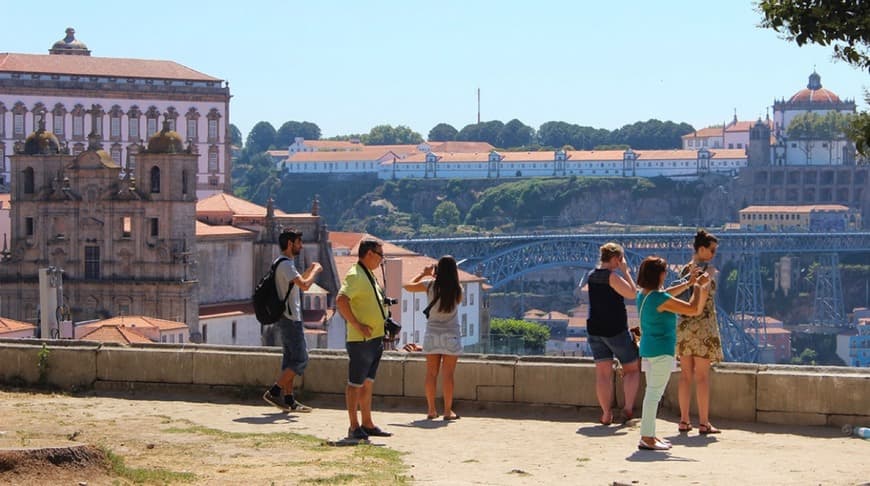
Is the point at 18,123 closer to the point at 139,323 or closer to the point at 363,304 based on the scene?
the point at 139,323

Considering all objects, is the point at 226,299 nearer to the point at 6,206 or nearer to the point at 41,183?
the point at 41,183

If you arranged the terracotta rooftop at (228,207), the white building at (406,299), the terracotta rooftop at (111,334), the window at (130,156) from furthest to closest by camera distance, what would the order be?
1. the terracotta rooftop at (228,207)
2. the white building at (406,299)
3. the window at (130,156)
4. the terracotta rooftop at (111,334)

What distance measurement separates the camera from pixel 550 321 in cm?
12131

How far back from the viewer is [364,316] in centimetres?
1082

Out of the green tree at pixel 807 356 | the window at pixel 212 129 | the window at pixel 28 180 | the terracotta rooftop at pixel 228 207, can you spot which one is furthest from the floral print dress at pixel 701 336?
the green tree at pixel 807 356

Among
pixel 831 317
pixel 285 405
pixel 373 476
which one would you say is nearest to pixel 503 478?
pixel 373 476

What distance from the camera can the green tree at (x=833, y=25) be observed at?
8.76 metres

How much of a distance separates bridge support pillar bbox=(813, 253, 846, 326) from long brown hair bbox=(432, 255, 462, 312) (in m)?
115

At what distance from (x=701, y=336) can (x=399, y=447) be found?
1874 millimetres

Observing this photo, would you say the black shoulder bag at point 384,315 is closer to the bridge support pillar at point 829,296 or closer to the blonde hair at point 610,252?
the blonde hair at point 610,252

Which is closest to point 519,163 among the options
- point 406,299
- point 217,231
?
point 406,299

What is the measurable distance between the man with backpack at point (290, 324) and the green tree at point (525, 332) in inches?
2884

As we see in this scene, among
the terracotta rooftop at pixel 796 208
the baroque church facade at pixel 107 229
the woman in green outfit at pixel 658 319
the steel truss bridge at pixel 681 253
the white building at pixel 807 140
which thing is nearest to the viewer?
the woman in green outfit at pixel 658 319

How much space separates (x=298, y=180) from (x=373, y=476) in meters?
177
